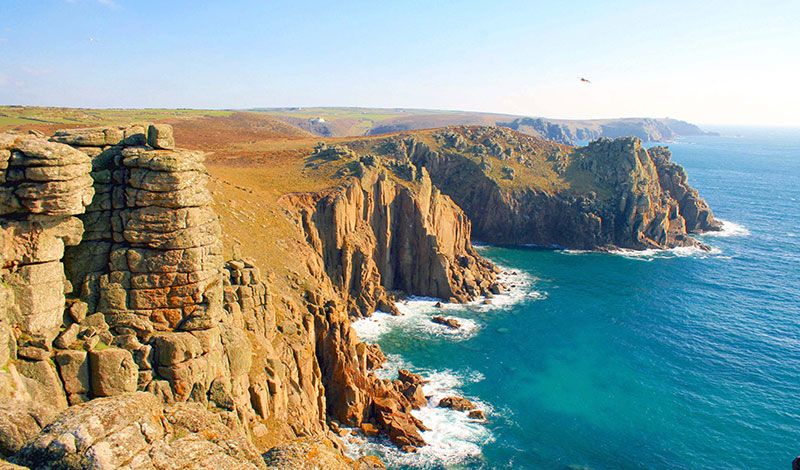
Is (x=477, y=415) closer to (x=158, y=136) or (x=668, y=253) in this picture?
(x=158, y=136)

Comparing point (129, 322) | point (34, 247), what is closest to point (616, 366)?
point (129, 322)

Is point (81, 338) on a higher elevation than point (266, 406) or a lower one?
higher

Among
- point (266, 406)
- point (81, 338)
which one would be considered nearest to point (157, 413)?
point (81, 338)

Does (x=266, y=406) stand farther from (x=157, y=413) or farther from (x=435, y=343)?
(x=435, y=343)

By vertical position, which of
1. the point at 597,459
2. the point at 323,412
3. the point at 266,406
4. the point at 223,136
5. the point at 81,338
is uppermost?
the point at 223,136

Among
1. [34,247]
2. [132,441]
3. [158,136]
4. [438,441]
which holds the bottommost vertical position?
[438,441]

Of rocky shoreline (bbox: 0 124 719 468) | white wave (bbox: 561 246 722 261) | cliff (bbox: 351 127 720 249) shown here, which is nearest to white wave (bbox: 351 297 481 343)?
rocky shoreline (bbox: 0 124 719 468)

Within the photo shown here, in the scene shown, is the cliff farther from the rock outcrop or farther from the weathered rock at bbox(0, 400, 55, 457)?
the weathered rock at bbox(0, 400, 55, 457)
